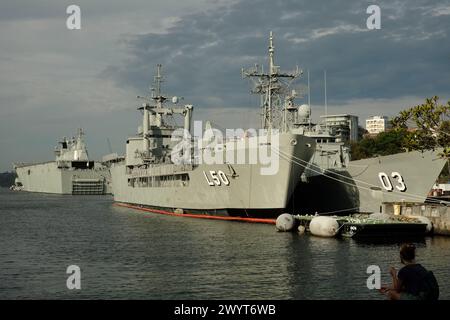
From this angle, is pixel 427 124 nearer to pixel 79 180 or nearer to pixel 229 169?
pixel 229 169

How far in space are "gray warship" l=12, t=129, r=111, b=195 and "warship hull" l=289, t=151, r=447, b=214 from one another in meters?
80.0

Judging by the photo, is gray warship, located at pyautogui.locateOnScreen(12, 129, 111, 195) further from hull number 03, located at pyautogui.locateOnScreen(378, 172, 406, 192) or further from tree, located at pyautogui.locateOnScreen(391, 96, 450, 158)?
tree, located at pyautogui.locateOnScreen(391, 96, 450, 158)

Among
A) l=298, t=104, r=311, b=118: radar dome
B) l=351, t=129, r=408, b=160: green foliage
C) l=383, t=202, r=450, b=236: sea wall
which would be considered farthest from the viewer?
l=351, t=129, r=408, b=160: green foliage

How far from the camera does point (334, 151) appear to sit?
130ft

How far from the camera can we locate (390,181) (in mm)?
31969

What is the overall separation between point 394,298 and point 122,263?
553 inches

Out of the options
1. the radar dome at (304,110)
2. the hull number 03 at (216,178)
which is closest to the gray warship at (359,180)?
the radar dome at (304,110)

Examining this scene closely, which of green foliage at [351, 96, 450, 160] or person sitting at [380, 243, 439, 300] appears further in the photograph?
green foliage at [351, 96, 450, 160]

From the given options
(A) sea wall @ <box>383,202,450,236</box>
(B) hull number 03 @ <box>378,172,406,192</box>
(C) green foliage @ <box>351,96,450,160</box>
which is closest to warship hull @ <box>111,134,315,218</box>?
(B) hull number 03 @ <box>378,172,406,192</box>

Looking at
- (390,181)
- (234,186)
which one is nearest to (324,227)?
(390,181)

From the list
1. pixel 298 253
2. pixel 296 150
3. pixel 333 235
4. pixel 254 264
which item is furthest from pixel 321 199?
pixel 254 264

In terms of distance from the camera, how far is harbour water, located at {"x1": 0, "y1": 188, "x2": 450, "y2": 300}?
15047 mm

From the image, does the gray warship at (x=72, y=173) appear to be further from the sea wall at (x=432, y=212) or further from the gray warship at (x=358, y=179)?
the sea wall at (x=432, y=212)

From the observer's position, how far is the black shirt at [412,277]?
23.7 feet
